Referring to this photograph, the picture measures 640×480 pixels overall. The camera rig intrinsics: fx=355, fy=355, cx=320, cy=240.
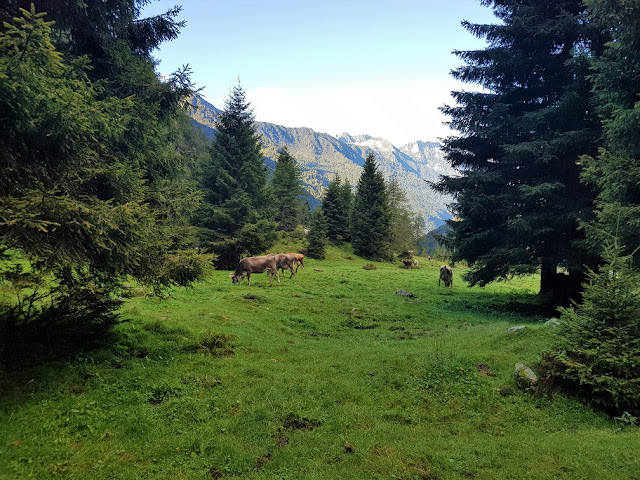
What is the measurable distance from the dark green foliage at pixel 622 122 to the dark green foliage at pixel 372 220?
41.8 metres

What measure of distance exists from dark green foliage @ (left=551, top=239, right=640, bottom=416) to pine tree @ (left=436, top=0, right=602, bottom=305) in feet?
26.7

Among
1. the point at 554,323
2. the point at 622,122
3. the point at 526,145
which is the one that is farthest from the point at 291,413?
the point at 526,145

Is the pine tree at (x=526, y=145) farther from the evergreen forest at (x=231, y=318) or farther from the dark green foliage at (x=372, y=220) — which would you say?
the dark green foliage at (x=372, y=220)

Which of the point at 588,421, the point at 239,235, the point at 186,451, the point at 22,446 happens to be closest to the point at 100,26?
the point at 22,446

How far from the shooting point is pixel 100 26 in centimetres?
1023

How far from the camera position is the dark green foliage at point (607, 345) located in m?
6.64

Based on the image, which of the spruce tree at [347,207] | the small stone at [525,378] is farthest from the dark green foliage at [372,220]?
the small stone at [525,378]

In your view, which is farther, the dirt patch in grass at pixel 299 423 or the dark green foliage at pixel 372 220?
the dark green foliage at pixel 372 220

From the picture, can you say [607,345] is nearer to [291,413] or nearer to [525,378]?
[525,378]

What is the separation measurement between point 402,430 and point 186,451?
3.60 m

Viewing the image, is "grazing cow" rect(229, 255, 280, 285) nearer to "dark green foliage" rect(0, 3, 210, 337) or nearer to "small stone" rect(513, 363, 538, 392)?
"dark green foliage" rect(0, 3, 210, 337)

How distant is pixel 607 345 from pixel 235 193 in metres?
29.1

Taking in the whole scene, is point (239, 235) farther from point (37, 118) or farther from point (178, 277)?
point (37, 118)

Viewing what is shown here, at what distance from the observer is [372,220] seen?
52938 millimetres
